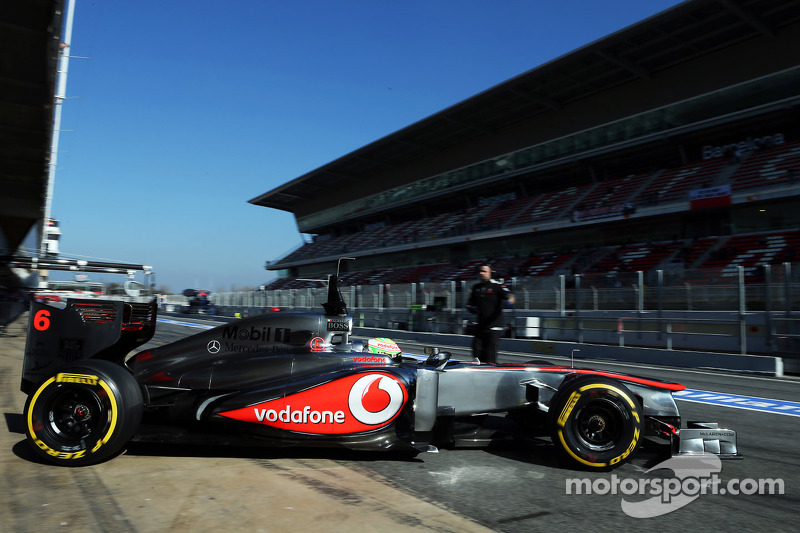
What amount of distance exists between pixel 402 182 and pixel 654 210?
78.4 ft

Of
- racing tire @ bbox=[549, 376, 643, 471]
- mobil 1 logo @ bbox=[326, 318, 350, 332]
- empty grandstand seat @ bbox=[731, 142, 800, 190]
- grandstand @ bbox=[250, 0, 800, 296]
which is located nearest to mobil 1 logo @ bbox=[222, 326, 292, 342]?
mobil 1 logo @ bbox=[326, 318, 350, 332]

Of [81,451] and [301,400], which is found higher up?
[301,400]

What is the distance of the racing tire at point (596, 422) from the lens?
11.9ft

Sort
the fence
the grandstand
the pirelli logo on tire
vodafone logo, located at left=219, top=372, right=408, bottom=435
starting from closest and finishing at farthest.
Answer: the pirelli logo on tire < vodafone logo, located at left=219, top=372, right=408, bottom=435 < the fence < the grandstand

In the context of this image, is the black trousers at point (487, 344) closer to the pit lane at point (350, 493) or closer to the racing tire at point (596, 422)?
the pit lane at point (350, 493)

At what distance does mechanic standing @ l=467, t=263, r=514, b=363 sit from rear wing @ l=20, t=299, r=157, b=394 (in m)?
3.64

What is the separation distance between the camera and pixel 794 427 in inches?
207

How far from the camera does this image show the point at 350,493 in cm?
321

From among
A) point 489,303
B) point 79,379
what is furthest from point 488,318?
point 79,379

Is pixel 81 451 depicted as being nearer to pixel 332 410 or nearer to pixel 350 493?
pixel 332 410

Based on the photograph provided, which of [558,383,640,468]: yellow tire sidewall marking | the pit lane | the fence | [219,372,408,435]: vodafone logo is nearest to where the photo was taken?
the pit lane

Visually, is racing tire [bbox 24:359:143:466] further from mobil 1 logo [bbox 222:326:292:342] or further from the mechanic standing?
the mechanic standing

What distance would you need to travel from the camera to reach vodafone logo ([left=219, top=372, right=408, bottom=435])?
3.86 metres

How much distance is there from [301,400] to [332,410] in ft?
0.76
